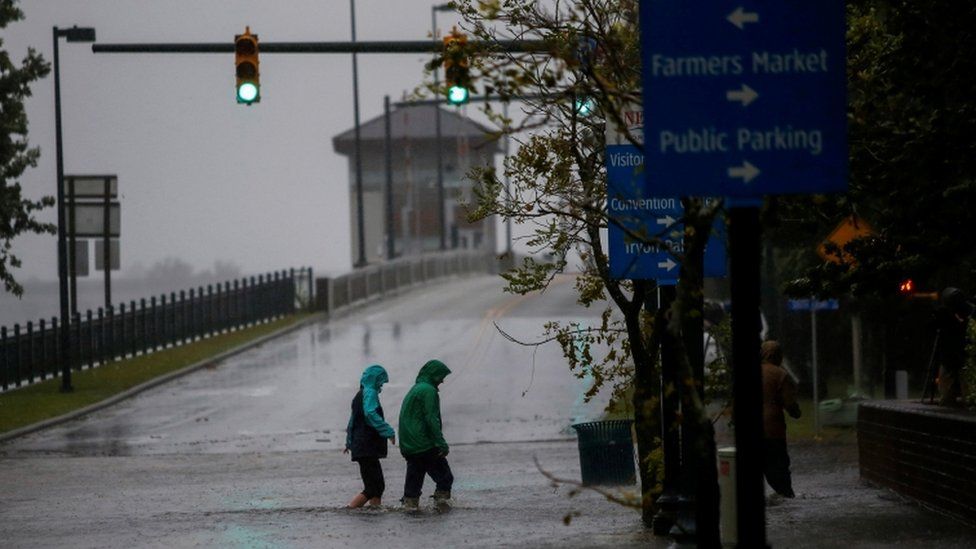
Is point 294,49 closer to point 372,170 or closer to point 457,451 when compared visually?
point 457,451

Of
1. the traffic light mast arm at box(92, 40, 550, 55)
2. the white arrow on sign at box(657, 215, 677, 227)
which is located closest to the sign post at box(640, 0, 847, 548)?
the white arrow on sign at box(657, 215, 677, 227)

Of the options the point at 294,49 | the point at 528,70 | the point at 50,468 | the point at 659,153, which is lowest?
the point at 50,468

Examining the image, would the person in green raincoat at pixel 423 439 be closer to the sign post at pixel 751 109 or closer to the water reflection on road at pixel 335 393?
the water reflection on road at pixel 335 393

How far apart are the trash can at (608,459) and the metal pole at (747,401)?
10.8 metres

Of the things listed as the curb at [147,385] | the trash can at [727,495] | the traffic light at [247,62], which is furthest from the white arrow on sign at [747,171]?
the curb at [147,385]

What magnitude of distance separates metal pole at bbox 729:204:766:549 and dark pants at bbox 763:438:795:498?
9091 mm

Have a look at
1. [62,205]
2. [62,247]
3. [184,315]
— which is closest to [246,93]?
[62,205]

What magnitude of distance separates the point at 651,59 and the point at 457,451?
57.6 feet

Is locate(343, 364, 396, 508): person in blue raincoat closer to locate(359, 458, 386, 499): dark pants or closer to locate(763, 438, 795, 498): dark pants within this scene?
locate(359, 458, 386, 499): dark pants

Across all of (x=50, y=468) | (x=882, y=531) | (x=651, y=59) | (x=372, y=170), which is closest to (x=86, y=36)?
(x=50, y=468)

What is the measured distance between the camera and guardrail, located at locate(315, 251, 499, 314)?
174ft

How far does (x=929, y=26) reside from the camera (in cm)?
1185

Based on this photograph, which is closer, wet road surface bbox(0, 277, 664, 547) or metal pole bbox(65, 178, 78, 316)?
wet road surface bbox(0, 277, 664, 547)

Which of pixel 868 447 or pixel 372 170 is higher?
pixel 372 170
